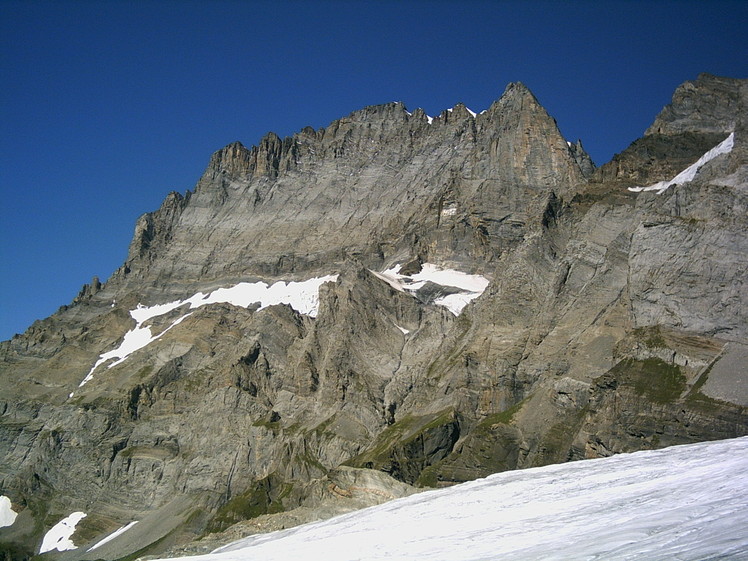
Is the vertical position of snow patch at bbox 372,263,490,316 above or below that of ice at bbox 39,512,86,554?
above

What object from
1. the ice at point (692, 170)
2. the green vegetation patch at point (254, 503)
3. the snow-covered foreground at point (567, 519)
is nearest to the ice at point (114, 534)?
the green vegetation patch at point (254, 503)

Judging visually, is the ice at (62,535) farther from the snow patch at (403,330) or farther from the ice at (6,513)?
the snow patch at (403,330)

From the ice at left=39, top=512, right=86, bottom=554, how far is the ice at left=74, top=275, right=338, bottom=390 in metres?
28.8

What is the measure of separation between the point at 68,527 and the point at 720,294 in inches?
3776

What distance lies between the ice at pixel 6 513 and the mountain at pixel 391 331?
1263mm

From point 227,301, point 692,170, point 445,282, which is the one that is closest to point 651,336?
point 692,170

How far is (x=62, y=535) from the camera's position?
119938mm

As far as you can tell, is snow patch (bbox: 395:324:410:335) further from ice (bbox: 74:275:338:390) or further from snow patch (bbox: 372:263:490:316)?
ice (bbox: 74:275:338:390)

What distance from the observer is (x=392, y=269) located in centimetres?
14900

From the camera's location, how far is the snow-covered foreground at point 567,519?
70.9ft

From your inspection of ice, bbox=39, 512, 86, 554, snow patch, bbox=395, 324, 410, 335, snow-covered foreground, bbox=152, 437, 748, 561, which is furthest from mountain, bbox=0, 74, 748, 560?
snow-covered foreground, bbox=152, 437, 748, 561

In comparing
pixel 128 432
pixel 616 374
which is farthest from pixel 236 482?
pixel 616 374

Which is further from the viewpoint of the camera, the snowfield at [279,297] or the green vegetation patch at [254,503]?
the snowfield at [279,297]

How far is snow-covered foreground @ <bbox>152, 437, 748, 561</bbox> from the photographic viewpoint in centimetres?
2161
